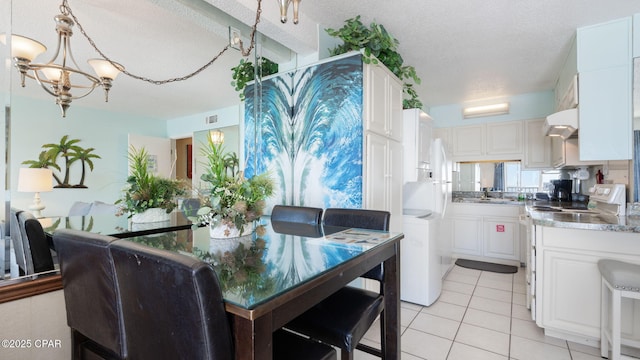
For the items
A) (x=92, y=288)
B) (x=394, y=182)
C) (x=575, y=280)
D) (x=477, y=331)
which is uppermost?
(x=394, y=182)

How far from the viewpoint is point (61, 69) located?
4.56ft

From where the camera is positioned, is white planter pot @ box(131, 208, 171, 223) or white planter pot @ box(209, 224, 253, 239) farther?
white planter pot @ box(131, 208, 171, 223)

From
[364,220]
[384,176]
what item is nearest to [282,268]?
[364,220]

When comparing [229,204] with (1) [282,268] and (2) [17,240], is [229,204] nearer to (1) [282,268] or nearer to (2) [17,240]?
(1) [282,268]

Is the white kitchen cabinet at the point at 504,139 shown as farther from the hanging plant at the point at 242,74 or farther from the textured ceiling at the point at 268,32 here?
the hanging plant at the point at 242,74

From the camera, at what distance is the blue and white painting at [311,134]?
7.29ft

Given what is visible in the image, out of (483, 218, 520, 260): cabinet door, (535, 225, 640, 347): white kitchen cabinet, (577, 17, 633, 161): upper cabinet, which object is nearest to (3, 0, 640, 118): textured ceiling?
(577, 17, 633, 161): upper cabinet

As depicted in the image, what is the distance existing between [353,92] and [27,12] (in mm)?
1807

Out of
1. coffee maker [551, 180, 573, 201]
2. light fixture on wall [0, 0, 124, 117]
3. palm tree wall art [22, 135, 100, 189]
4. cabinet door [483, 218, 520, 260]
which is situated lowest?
cabinet door [483, 218, 520, 260]

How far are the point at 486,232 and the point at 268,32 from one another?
12.8ft

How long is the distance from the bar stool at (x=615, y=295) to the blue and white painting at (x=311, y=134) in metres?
1.58

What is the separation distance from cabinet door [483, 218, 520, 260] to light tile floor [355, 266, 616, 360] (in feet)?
3.12

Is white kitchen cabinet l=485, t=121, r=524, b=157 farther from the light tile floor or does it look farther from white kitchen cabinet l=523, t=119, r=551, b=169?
the light tile floor

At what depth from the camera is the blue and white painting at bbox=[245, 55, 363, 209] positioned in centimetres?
222
